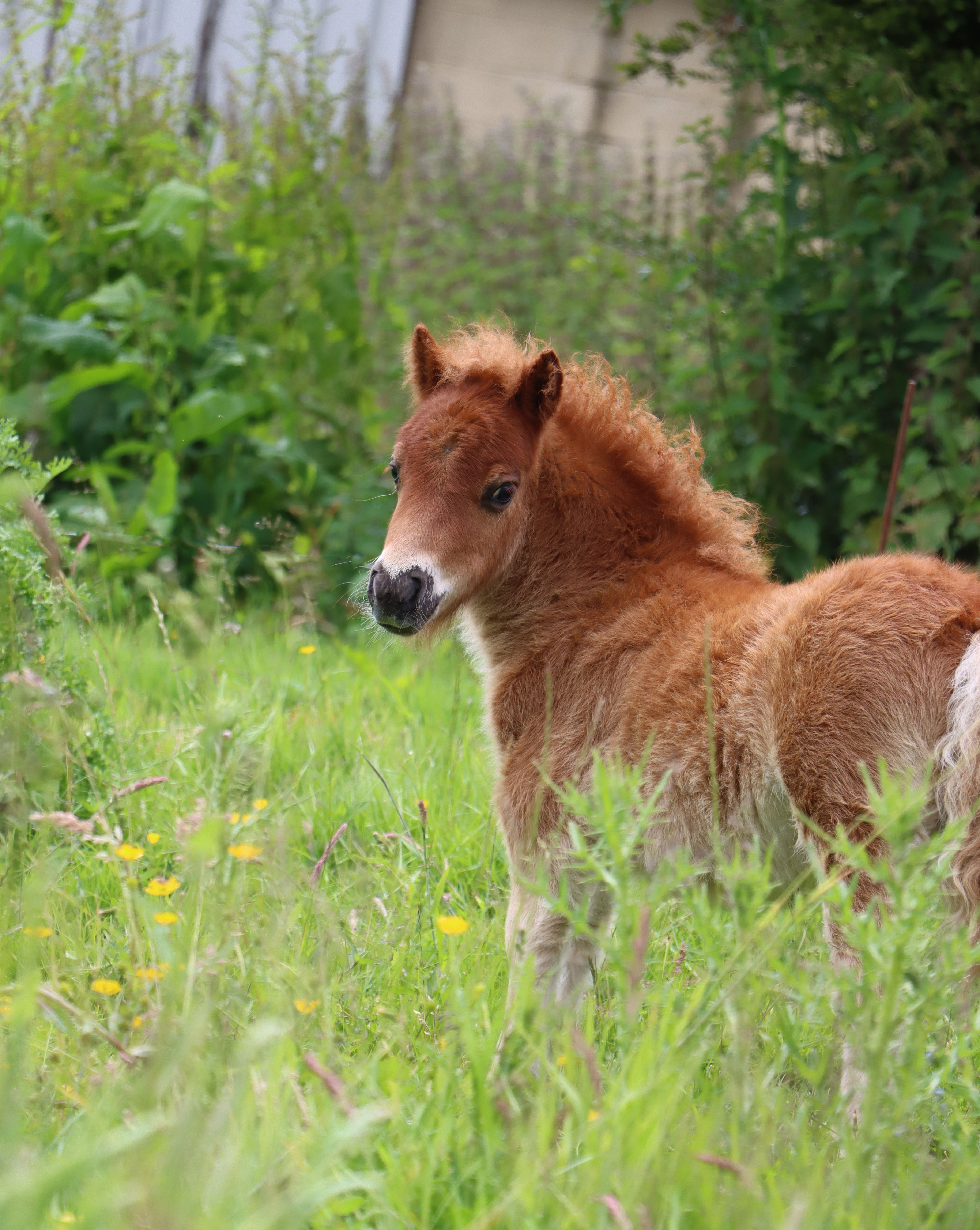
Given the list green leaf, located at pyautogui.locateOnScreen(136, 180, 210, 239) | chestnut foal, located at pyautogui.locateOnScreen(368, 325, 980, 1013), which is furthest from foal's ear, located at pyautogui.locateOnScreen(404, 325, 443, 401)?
green leaf, located at pyautogui.locateOnScreen(136, 180, 210, 239)

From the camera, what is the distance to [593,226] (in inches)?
211

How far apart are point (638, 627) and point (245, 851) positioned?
117 centimetres

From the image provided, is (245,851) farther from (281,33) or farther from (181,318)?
(281,33)

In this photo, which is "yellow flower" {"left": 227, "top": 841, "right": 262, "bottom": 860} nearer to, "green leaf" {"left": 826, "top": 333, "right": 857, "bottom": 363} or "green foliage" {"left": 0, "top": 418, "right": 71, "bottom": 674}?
"green foliage" {"left": 0, "top": 418, "right": 71, "bottom": 674}

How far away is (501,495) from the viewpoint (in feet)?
9.34

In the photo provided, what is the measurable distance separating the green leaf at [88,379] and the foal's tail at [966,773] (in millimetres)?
3737

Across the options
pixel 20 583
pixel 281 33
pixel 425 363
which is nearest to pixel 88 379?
pixel 20 583

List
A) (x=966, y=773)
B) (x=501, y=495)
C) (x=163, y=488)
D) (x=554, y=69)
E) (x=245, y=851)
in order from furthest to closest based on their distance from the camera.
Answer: (x=554, y=69) < (x=163, y=488) < (x=501, y=495) < (x=966, y=773) < (x=245, y=851)

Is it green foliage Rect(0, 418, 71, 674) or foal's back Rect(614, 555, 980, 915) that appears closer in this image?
foal's back Rect(614, 555, 980, 915)

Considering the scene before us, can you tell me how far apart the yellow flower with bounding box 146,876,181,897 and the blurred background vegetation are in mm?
1270

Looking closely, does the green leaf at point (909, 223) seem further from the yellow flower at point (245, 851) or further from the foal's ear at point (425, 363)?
the yellow flower at point (245, 851)

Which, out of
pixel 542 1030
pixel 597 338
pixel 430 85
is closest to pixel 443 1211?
pixel 542 1030

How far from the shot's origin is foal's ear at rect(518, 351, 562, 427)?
9.39 ft

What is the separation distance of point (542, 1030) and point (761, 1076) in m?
0.34
